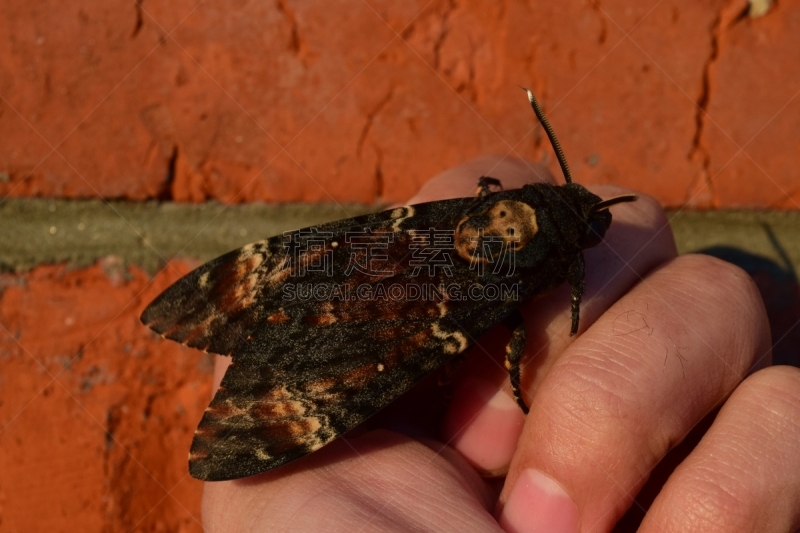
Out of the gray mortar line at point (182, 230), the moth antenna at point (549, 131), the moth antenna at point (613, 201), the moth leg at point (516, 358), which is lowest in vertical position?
the moth leg at point (516, 358)

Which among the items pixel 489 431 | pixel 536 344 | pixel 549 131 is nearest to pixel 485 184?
pixel 549 131

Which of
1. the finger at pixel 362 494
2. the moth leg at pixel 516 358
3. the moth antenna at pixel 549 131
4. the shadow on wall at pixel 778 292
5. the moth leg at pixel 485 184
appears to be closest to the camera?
the finger at pixel 362 494

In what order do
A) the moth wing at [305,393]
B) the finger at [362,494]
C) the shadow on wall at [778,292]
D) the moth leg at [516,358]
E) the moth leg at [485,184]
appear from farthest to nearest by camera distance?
the shadow on wall at [778,292] → the moth leg at [485,184] → the moth leg at [516,358] → the moth wing at [305,393] → the finger at [362,494]

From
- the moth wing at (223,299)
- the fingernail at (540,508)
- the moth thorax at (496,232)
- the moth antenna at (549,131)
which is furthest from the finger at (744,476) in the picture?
the moth wing at (223,299)

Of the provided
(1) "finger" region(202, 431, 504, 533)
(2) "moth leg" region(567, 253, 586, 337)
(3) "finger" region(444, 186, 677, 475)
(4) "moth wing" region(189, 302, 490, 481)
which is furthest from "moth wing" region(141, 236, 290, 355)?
(2) "moth leg" region(567, 253, 586, 337)

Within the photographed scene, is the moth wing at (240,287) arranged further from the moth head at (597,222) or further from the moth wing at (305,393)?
the moth head at (597,222)

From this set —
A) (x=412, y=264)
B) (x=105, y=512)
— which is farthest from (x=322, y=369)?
(x=105, y=512)

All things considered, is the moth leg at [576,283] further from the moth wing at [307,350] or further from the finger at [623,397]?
the moth wing at [307,350]

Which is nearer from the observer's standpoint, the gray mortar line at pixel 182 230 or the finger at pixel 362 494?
the finger at pixel 362 494

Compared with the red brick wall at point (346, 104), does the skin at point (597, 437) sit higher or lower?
lower
